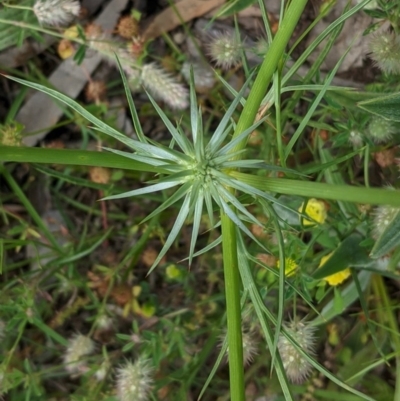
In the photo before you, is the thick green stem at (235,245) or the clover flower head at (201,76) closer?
the thick green stem at (235,245)

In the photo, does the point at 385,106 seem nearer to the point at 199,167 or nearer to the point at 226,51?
the point at 199,167

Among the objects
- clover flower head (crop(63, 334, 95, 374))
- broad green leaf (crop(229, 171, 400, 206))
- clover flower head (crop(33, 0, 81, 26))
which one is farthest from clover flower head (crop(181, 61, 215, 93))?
broad green leaf (crop(229, 171, 400, 206))

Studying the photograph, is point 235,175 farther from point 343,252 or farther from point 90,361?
point 90,361

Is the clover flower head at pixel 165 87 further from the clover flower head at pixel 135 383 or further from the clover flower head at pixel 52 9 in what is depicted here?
the clover flower head at pixel 135 383

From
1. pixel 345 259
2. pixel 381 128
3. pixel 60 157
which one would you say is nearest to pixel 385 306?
pixel 345 259

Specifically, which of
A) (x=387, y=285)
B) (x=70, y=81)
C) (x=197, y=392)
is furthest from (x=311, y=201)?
(x=70, y=81)

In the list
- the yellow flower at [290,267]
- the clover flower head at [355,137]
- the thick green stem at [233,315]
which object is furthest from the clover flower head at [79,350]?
the clover flower head at [355,137]
